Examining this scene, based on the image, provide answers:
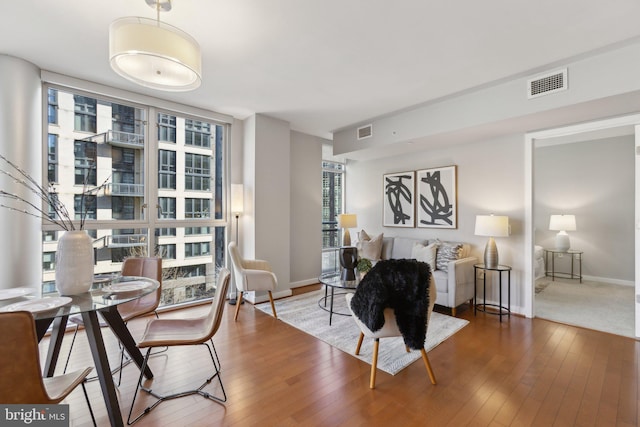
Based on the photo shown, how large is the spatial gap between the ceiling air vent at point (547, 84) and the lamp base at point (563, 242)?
3983mm

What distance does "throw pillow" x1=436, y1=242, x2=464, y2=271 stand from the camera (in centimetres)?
413

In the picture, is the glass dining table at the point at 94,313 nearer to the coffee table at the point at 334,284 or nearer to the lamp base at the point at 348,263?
the coffee table at the point at 334,284

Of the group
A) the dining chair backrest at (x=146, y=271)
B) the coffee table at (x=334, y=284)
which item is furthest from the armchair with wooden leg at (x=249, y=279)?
the dining chair backrest at (x=146, y=271)

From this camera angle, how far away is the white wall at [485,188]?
3.92 metres

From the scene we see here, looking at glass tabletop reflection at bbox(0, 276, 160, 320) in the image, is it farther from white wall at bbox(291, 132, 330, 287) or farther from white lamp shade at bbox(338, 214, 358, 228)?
white lamp shade at bbox(338, 214, 358, 228)

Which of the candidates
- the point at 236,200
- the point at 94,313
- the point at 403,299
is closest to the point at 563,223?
the point at 403,299

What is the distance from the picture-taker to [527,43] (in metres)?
2.50

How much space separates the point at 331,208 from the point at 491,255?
10.4 ft

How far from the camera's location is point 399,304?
2.31 meters

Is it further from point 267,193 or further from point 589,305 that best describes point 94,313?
point 589,305

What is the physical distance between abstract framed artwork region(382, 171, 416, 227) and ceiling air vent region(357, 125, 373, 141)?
1.02 meters

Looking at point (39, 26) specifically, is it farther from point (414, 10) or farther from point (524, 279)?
point (524, 279)

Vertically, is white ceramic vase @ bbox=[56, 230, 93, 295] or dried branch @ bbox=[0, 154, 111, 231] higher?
dried branch @ bbox=[0, 154, 111, 231]

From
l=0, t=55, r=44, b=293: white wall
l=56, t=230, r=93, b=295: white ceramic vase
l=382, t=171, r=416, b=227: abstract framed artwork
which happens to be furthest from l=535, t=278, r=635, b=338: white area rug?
l=0, t=55, r=44, b=293: white wall
